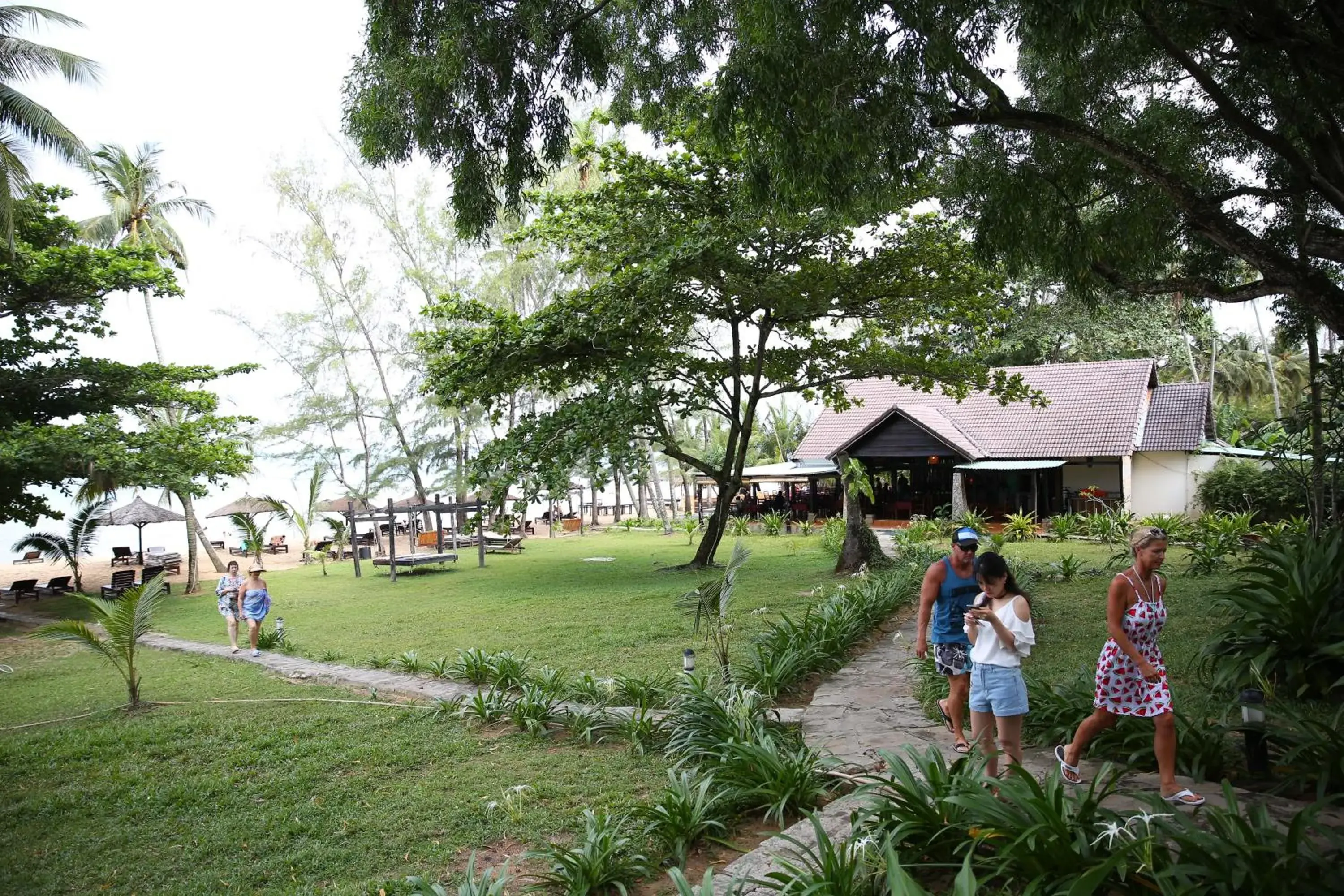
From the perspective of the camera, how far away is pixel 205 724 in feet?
24.8

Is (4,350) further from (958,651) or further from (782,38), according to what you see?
(958,651)

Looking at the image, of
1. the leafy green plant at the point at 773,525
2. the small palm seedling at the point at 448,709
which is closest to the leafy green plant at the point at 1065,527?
the leafy green plant at the point at 773,525

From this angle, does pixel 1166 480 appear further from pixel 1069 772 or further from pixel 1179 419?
pixel 1069 772

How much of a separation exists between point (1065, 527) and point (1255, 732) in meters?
17.3

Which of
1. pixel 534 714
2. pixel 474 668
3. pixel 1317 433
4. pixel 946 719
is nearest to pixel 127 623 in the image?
pixel 474 668

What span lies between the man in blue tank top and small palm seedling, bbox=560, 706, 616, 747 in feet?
8.34

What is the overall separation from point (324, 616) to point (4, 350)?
8.02 m

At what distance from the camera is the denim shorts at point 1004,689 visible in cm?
452

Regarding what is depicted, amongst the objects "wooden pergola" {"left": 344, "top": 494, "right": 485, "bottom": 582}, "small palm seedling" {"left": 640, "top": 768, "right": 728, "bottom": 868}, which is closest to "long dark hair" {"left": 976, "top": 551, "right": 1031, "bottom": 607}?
"small palm seedling" {"left": 640, "top": 768, "right": 728, "bottom": 868}

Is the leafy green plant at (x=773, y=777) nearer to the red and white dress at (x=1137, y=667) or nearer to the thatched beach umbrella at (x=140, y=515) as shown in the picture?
the red and white dress at (x=1137, y=667)

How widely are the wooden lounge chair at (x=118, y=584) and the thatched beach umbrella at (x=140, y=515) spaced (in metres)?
6.95

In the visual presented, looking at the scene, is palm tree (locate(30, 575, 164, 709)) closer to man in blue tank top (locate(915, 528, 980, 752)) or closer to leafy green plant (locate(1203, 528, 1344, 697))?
man in blue tank top (locate(915, 528, 980, 752))

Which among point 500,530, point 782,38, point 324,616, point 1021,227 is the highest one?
point 782,38

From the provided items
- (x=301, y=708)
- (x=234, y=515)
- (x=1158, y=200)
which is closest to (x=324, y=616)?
(x=301, y=708)
